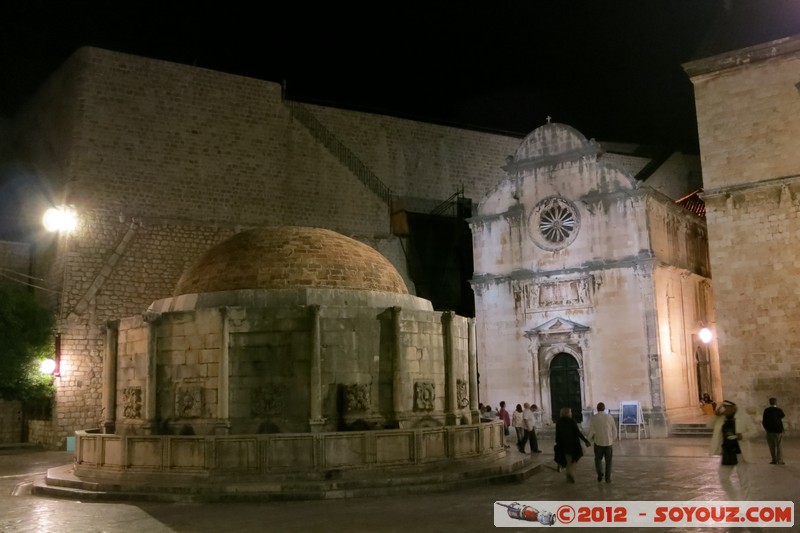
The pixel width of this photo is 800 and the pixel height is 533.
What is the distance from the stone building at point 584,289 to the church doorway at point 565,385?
0.04 metres

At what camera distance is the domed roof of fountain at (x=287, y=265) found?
44.2ft

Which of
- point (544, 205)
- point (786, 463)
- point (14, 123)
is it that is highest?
point (14, 123)

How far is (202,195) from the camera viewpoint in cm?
2769

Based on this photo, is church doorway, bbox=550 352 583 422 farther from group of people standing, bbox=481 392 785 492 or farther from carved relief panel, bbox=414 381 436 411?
carved relief panel, bbox=414 381 436 411

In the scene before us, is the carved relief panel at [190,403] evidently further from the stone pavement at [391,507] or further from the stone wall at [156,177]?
the stone wall at [156,177]

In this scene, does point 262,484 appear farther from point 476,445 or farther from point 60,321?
point 60,321

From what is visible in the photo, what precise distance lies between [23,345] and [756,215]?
22814 mm

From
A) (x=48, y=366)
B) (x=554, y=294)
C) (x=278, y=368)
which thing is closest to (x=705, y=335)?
(x=554, y=294)

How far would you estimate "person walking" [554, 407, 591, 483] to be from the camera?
11.9 meters

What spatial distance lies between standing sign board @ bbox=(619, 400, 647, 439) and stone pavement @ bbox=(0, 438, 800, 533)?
28.1ft

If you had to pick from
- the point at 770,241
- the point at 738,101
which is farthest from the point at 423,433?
the point at 738,101

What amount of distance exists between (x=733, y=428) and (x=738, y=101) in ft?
53.5

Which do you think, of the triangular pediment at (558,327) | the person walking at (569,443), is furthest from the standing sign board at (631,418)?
the person walking at (569,443)

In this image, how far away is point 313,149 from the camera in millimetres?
30656
